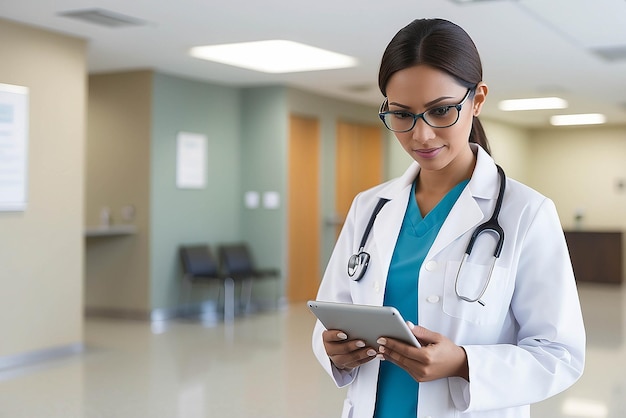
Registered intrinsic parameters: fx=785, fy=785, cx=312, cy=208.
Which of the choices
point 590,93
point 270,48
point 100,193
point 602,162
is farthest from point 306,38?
point 602,162

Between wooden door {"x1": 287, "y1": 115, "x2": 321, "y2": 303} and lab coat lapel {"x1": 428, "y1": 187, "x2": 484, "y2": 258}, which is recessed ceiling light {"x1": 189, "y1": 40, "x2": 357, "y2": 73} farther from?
lab coat lapel {"x1": 428, "y1": 187, "x2": 484, "y2": 258}

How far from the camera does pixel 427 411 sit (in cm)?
156

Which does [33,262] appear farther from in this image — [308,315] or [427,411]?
[427,411]

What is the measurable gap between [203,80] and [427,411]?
28.4 ft

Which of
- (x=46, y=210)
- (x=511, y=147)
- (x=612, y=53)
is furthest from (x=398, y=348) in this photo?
(x=511, y=147)

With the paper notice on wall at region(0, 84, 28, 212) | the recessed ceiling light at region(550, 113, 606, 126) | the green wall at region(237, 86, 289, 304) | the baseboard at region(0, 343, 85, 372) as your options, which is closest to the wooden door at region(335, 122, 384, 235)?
the green wall at region(237, 86, 289, 304)

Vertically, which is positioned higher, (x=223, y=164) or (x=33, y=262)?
(x=223, y=164)

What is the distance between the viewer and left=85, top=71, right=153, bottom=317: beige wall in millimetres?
9094

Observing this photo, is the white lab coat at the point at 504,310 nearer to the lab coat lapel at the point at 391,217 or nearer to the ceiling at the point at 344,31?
the lab coat lapel at the point at 391,217

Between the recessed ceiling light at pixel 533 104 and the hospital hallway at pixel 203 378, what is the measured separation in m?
4.48

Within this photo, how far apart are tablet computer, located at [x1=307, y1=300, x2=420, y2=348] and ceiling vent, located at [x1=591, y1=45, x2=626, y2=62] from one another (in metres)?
7.10

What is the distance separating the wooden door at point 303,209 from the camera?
34.8ft

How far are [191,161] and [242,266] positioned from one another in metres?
1.49

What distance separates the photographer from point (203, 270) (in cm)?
942
